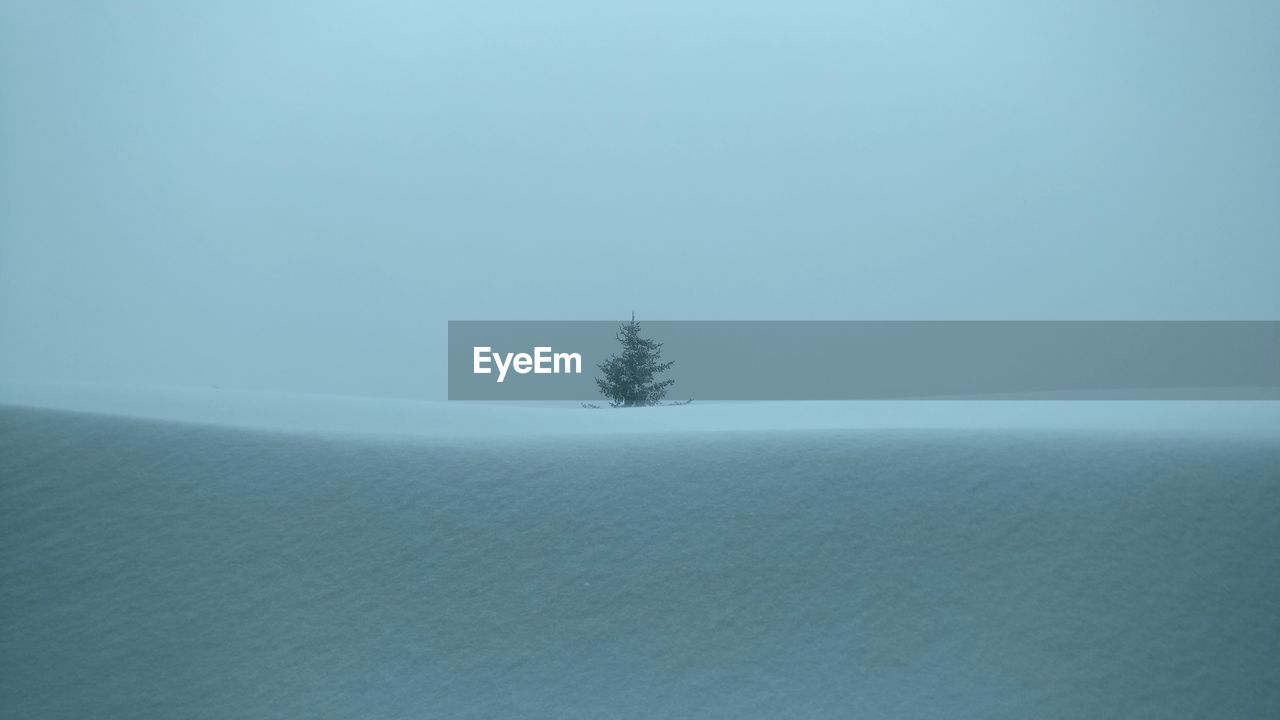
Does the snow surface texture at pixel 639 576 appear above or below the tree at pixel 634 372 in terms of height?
below

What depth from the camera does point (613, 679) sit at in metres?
4.52

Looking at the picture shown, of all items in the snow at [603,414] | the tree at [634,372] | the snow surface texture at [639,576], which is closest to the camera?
the snow surface texture at [639,576]

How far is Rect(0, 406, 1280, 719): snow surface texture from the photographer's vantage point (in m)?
4.45

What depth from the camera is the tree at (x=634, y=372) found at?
15.9 meters

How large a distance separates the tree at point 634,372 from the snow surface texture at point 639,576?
9966 millimetres

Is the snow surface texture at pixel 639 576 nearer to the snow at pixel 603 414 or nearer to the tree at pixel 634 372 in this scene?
the snow at pixel 603 414

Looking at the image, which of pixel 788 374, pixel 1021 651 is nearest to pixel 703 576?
pixel 1021 651

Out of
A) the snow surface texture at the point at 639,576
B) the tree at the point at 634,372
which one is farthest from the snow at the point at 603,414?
the tree at the point at 634,372

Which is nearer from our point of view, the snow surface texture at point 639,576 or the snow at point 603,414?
the snow surface texture at point 639,576

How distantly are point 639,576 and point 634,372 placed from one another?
35.9ft

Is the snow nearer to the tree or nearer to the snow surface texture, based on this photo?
the snow surface texture

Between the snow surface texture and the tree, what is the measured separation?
997 cm

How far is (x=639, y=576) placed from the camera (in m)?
5.02

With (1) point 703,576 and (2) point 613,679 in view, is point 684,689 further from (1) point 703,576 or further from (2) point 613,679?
(1) point 703,576
